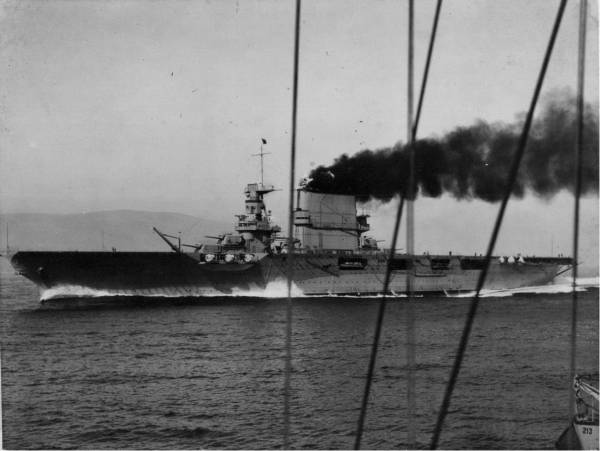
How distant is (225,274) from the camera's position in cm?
3744

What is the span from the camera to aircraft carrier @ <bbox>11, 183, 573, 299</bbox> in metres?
34.7

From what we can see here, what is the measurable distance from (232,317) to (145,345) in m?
7.55

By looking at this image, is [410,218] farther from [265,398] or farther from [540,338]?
[540,338]

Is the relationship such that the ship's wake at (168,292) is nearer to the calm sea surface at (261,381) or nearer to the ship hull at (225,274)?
the ship hull at (225,274)

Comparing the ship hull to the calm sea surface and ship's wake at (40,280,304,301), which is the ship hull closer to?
ship's wake at (40,280,304,301)

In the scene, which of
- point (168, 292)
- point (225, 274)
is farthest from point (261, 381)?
point (168, 292)

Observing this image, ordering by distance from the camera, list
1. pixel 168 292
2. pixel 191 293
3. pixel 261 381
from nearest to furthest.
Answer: pixel 261 381
pixel 168 292
pixel 191 293

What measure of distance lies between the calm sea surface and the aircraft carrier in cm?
559

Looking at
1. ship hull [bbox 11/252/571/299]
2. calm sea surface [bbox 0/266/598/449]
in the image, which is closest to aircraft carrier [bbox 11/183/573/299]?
ship hull [bbox 11/252/571/299]

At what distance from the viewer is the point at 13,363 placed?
1892 cm

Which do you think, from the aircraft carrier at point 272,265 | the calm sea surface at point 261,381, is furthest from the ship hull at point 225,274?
the calm sea surface at point 261,381

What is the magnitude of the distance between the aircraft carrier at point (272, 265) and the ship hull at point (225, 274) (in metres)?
0.06

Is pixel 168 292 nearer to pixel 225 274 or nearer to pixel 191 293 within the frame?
pixel 191 293

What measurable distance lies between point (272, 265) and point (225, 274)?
2945 mm
